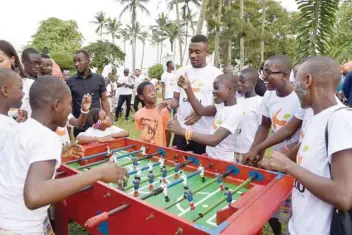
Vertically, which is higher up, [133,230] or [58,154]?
[58,154]

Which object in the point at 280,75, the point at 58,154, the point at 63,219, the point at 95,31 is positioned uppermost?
the point at 95,31

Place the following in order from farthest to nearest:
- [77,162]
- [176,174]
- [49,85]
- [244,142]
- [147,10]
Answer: [147,10], [244,142], [77,162], [176,174], [49,85]

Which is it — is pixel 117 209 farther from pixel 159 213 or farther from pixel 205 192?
pixel 205 192

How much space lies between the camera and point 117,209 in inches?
70.0

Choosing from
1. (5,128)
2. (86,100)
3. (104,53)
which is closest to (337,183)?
(5,128)

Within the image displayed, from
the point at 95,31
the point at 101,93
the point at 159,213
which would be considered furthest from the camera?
the point at 95,31

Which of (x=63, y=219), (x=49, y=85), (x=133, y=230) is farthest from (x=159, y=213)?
(x=63, y=219)

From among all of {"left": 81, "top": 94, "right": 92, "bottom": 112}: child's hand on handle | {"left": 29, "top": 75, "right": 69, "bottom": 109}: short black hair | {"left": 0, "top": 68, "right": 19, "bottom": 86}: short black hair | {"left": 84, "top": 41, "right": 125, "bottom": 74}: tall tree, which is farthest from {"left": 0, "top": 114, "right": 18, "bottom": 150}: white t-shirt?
{"left": 84, "top": 41, "right": 125, "bottom": 74}: tall tree

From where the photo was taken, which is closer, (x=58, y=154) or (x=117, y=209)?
(x=58, y=154)

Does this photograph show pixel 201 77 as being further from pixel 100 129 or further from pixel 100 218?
pixel 100 218

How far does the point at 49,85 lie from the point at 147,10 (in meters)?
36.9

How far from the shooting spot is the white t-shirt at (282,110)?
286cm

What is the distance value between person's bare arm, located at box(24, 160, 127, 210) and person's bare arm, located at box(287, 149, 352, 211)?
3.70 feet

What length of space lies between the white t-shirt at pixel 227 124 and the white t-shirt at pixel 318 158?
128 centimetres
